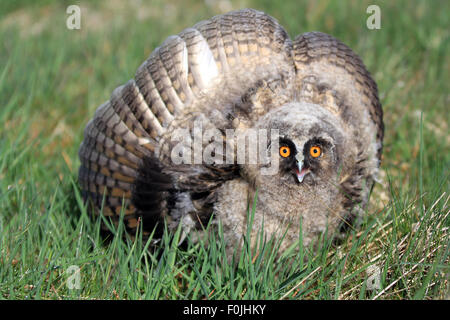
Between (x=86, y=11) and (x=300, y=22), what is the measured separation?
3.04 meters

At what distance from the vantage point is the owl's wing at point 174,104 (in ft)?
10.9

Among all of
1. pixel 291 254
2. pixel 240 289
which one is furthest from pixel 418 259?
pixel 240 289

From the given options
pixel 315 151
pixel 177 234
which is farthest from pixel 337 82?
pixel 177 234

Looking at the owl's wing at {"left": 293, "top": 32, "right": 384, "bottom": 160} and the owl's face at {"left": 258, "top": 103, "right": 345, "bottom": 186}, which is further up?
the owl's wing at {"left": 293, "top": 32, "right": 384, "bottom": 160}

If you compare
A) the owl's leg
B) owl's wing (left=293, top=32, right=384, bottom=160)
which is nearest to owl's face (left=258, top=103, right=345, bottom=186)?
owl's wing (left=293, top=32, right=384, bottom=160)

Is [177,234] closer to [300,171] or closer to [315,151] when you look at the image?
[300,171]

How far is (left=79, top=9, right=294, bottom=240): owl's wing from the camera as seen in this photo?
3328mm

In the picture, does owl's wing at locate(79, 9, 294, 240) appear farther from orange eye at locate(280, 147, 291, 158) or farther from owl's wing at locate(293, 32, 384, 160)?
orange eye at locate(280, 147, 291, 158)

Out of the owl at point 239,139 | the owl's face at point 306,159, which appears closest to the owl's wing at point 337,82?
the owl at point 239,139

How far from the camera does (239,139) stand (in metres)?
3.22

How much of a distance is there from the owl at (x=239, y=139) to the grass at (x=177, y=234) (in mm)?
187

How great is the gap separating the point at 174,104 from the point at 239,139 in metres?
0.47
